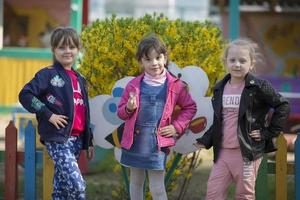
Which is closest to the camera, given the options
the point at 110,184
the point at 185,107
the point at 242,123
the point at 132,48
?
the point at 242,123

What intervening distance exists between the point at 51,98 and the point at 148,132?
2.34 feet

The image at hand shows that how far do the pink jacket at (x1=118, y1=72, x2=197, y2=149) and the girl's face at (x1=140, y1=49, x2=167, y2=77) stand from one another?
0.33 ft

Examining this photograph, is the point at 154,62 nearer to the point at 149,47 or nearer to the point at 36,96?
the point at 149,47

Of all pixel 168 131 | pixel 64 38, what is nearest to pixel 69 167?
pixel 168 131

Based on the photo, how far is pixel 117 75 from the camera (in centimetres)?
534

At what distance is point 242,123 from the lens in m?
4.25

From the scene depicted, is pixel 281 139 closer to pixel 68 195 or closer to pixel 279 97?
pixel 279 97

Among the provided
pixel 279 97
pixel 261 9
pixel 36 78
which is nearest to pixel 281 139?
pixel 279 97

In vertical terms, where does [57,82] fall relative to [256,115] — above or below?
above

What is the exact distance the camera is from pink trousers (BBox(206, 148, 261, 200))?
4.29m

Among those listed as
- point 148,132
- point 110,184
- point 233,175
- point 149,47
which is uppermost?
point 149,47

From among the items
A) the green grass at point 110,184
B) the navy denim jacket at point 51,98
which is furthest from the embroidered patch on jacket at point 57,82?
the green grass at point 110,184

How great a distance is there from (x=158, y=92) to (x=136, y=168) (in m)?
0.55

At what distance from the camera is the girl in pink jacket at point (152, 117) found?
444 centimetres
